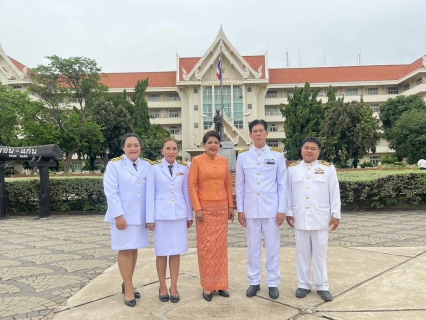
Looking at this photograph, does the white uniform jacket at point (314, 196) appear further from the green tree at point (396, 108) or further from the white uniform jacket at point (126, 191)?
the green tree at point (396, 108)

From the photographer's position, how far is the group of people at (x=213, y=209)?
342cm

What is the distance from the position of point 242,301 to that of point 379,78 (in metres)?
45.2

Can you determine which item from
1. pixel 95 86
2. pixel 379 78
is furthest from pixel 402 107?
pixel 95 86

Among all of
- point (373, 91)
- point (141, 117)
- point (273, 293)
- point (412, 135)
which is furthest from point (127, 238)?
point (373, 91)

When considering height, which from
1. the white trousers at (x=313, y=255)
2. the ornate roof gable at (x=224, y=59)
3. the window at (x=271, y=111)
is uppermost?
the ornate roof gable at (x=224, y=59)

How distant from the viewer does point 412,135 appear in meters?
29.5

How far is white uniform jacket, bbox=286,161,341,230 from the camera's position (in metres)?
3.48

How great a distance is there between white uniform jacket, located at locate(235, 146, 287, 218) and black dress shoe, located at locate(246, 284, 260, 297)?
0.71 m

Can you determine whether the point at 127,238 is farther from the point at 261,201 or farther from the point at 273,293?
the point at 273,293

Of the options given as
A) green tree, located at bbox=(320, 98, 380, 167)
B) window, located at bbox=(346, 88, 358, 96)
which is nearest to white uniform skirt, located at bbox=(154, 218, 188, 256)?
green tree, located at bbox=(320, 98, 380, 167)

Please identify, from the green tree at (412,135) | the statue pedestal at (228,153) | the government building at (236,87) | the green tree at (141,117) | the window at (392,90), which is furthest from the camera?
the window at (392,90)

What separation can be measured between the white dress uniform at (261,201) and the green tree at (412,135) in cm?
2956

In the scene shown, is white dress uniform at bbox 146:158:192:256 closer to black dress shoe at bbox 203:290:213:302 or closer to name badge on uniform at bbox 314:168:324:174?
black dress shoe at bbox 203:290:213:302

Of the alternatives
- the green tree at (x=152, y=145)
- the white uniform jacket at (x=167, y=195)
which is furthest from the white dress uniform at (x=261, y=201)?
the green tree at (x=152, y=145)
